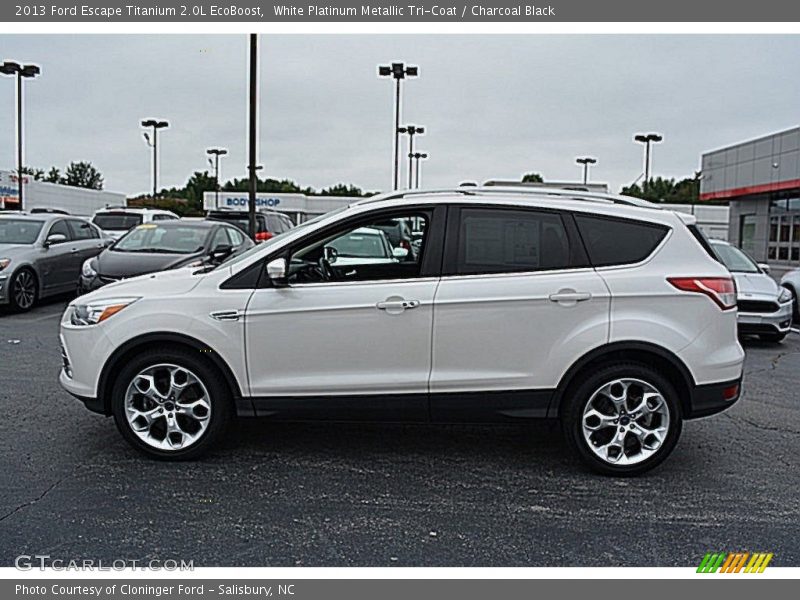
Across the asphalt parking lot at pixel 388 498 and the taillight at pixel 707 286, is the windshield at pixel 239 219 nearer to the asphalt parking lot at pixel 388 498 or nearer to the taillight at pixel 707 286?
the asphalt parking lot at pixel 388 498

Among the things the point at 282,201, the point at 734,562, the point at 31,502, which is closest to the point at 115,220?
the point at 31,502

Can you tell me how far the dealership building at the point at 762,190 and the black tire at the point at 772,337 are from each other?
21.4 meters

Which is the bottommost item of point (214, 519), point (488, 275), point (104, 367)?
point (214, 519)

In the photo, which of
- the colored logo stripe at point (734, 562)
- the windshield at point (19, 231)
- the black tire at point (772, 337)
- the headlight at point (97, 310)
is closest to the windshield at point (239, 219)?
the windshield at point (19, 231)

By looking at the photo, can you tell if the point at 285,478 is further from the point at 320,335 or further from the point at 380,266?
the point at 380,266

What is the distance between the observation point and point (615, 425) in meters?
4.92

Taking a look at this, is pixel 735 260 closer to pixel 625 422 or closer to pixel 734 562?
pixel 625 422

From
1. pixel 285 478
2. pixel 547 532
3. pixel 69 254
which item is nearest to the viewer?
pixel 547 532

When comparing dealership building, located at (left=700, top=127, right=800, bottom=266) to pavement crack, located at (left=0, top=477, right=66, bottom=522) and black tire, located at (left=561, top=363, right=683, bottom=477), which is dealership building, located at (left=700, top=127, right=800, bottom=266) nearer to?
black tire, located at (left=561, top=363, right=683, bottom=477)

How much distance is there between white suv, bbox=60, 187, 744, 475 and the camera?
15.9 ft

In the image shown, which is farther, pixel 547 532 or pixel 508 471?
pixel 508 471

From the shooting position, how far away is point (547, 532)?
13.5ft

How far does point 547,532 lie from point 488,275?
1.59m

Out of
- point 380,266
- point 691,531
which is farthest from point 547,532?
point 380,266
